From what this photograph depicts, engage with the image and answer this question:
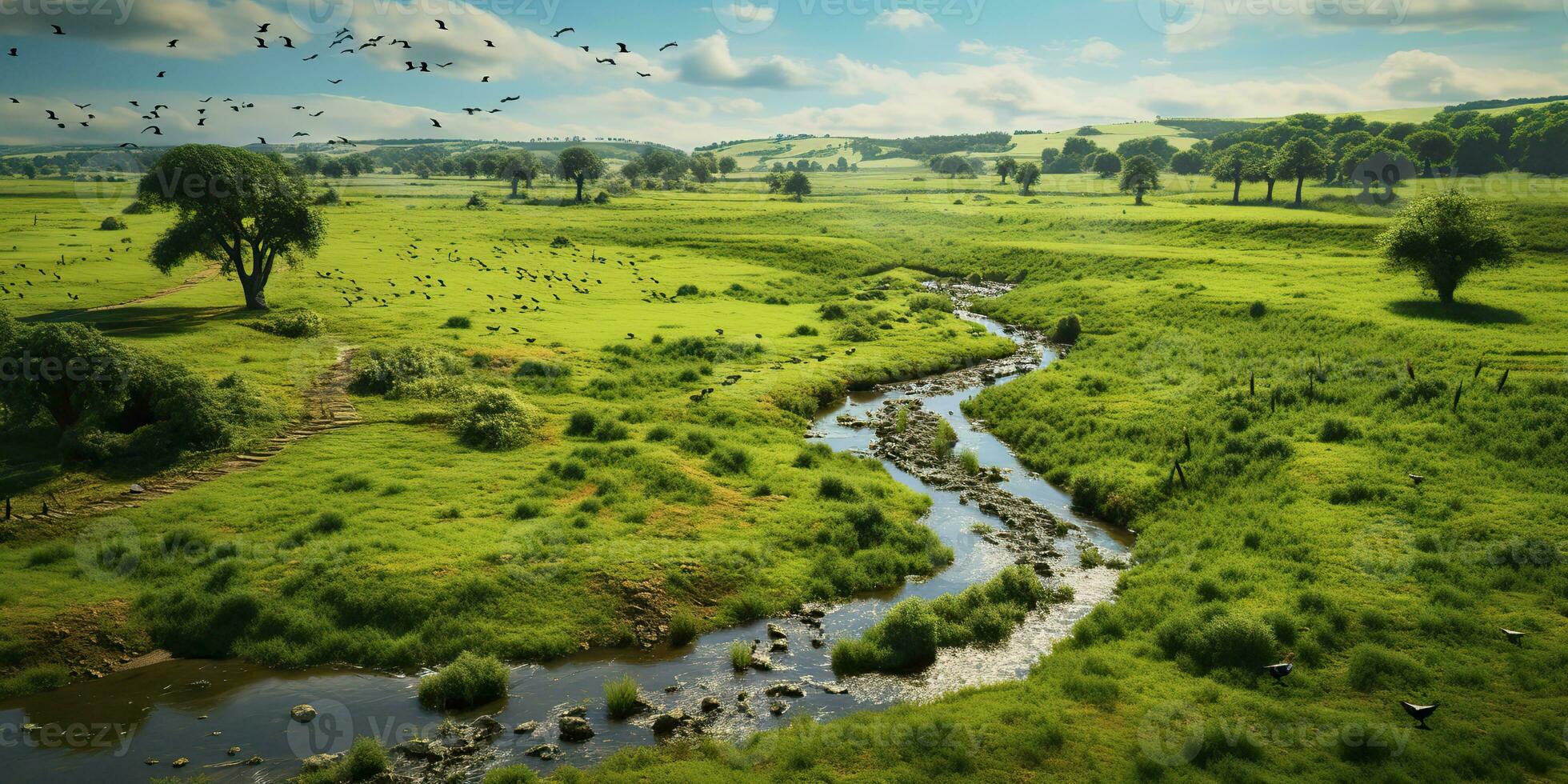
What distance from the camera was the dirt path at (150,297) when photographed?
47.2 m

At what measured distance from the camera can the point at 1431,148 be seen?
422 feet

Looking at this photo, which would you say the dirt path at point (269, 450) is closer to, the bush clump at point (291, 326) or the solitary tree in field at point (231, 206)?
the bush clump at point (291, 326)

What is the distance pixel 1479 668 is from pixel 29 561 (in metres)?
41.4

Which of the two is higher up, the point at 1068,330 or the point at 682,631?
the point at 1068,330

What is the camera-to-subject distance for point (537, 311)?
6128 cm

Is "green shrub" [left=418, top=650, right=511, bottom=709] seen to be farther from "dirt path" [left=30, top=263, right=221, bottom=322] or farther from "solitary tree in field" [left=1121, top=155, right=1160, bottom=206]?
"solitary tree in field" [left=1121, top=155, right=1160, bottom=206]

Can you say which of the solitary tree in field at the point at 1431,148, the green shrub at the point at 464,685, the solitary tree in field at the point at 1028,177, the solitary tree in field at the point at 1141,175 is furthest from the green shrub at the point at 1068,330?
the solitary tree in field at the point at 1431,148

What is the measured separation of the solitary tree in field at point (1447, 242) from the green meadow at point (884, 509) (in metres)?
2.75

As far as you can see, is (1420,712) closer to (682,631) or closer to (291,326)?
(682,631)

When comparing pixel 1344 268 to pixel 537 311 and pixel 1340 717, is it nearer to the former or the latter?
pixel 1340 717

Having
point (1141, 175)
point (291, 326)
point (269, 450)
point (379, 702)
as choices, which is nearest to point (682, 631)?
point (379, 702)

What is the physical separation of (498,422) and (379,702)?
56.4ft

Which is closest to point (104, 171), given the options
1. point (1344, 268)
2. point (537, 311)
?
point (537, 311)

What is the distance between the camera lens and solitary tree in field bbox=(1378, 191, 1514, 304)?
48.3m
